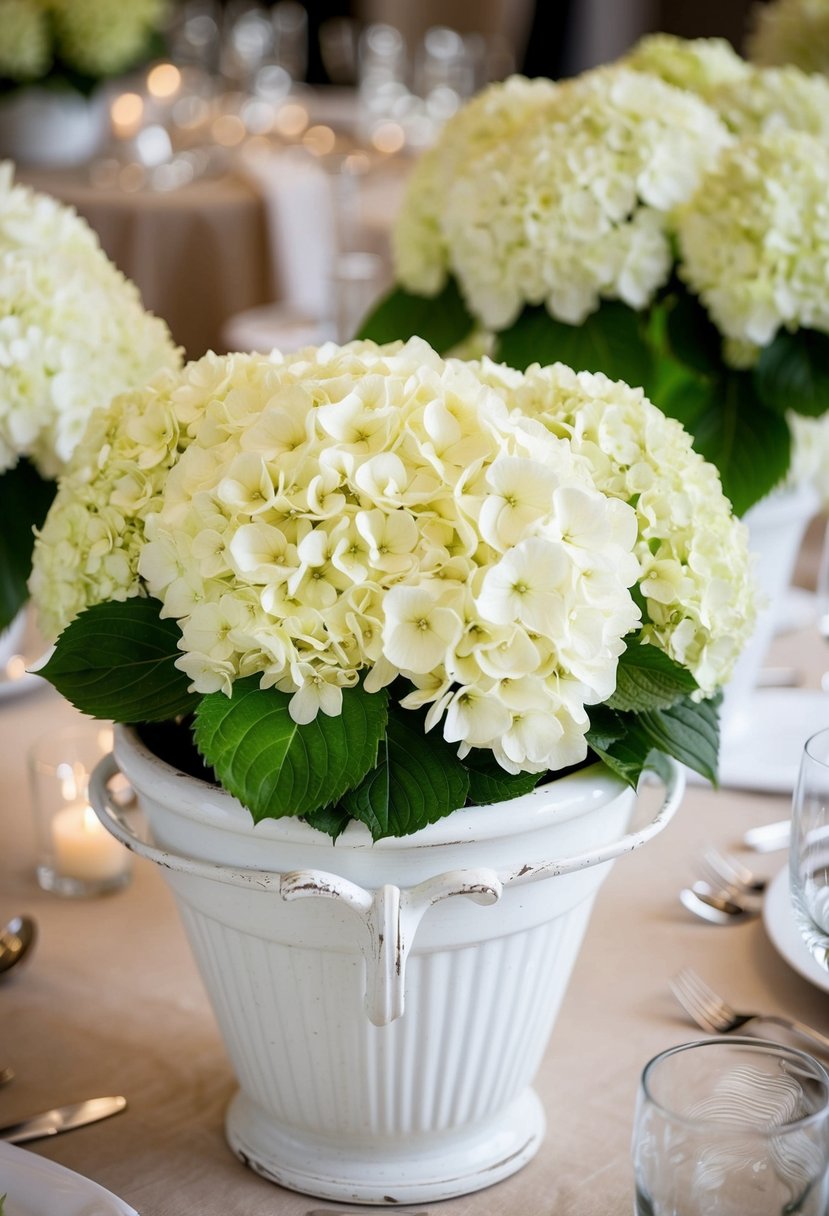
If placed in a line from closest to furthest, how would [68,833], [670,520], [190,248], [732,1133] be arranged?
[732,1133] → [670,520] → [68,833] → [190,248]

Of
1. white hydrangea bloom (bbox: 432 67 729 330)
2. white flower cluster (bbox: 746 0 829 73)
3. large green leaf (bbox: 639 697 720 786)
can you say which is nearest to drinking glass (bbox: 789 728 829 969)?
large green leaf (bbox: 639 697 720 786)

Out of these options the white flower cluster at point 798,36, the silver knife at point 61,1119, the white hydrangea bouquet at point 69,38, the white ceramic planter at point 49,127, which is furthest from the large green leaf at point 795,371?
the white ceramic planter at point 49,127

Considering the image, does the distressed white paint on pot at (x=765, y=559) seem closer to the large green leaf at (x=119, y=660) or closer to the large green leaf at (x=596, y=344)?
the large green leaf at (x=596, y=344)

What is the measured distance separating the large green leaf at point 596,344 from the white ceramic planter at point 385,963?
37 centimetres

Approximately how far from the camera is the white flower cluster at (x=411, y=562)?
48cm

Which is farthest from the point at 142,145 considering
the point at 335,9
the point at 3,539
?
the point at 335,9

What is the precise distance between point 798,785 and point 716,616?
98mm

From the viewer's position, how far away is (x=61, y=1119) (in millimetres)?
624

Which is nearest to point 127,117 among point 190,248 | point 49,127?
point 49,127

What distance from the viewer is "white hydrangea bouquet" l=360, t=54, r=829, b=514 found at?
32.8 inches

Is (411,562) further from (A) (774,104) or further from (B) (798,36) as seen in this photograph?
(B) (798,36)

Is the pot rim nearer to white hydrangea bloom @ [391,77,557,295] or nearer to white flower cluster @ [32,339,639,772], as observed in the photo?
white flower cluster @ [32,339,639,772]

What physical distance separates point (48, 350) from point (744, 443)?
1.39 feet

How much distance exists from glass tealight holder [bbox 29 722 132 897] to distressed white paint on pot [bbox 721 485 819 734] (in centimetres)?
41
